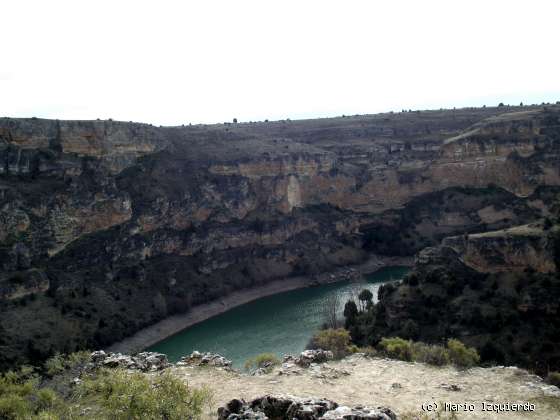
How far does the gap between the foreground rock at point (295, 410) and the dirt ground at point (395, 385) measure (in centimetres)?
209

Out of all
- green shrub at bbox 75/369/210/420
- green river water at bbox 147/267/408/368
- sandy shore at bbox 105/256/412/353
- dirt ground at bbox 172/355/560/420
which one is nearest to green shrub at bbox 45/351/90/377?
dirt ground at bbox 172/355/560/420

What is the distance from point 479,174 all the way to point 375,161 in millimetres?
16570

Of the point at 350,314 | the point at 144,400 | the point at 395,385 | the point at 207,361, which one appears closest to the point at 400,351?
the point at 395,385

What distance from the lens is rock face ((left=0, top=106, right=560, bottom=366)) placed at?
164ft

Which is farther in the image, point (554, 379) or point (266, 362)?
point (266, 362)

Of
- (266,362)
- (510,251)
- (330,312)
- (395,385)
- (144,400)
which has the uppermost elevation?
(144,400)

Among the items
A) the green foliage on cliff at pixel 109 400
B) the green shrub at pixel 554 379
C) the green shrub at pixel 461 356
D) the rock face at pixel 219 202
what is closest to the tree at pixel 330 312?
the rock face at pixel 219 202

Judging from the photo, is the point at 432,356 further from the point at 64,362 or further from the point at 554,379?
the point at 64,362

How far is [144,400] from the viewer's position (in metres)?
14.0

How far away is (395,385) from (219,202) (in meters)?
56.3

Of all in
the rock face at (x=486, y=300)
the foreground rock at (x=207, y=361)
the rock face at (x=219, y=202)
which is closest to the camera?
the foreground rock at (x=207, y=361)

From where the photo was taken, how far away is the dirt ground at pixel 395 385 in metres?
17.5

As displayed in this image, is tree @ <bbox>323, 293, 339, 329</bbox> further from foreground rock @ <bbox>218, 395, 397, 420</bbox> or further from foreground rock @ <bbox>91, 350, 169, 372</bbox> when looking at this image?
foreground rock @ <bbox>218, 395, 397, 420</bbox>

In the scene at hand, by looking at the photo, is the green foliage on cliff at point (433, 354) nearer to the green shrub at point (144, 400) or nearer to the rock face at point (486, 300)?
the rock face at point (486, 300)
